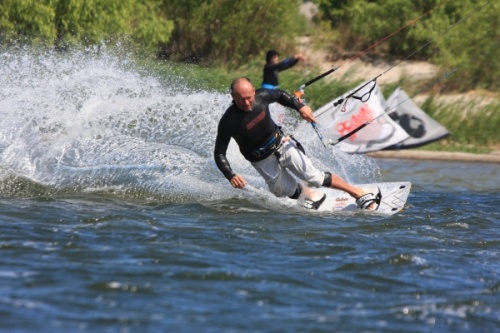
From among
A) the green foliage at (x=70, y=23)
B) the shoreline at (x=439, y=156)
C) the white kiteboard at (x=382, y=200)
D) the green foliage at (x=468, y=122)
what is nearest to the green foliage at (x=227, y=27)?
the green foliage at (x=70, y=23)

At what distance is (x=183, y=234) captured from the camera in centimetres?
823

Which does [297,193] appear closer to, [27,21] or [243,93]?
[243,93]

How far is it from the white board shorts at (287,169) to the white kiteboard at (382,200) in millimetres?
381

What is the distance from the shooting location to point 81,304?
5973 millimetres

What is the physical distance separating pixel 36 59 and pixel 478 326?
924cm

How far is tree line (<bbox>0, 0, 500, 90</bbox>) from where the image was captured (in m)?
19.8

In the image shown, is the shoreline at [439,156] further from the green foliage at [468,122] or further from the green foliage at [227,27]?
the green foliage at [227,27]

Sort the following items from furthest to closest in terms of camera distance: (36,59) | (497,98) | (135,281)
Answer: (497,98) → (36,59) → (135,281)

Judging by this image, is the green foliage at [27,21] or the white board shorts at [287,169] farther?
the green foliage at [27,21]

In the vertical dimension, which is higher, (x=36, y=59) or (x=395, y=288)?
(x=36, y=59)

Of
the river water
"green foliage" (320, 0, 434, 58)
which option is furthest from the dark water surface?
"green foliage" (320, 0, 434, 58)

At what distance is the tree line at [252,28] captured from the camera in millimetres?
19766

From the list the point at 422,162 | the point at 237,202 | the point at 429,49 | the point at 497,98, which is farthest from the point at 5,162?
the point at 429,49

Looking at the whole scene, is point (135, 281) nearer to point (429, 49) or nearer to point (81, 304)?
point (81, 304)
